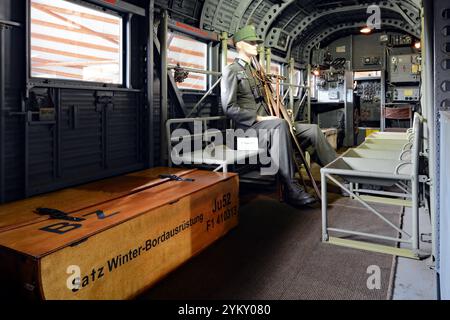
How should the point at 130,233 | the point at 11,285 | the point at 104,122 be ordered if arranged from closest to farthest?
1. the point at 11,285
2. the point at 130,233
3. the point at 104,122

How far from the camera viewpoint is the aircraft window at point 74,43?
2.92 meters

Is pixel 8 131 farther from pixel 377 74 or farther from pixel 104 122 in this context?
pixel 377 74

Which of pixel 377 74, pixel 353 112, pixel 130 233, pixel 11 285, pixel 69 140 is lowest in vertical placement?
pixel 11 285

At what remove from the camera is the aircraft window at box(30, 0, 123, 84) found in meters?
2.92

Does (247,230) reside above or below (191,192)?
below

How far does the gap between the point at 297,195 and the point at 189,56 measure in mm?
2225

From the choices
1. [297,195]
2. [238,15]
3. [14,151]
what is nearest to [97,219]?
[14,151]

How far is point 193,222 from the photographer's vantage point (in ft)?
9.02

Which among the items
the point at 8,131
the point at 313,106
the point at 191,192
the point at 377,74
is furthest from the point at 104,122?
the point at 377,74

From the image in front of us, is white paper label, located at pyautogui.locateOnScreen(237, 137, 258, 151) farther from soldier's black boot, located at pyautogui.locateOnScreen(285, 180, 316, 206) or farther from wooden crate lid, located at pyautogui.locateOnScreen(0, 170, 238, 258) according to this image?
wooden crate lid, located at pyautogui.locateOnScreen(0, 170, 238, 258)

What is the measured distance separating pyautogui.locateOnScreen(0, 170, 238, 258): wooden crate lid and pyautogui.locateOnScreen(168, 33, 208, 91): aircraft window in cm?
198

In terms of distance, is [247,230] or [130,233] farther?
[247,230]

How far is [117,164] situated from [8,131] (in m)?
1.13

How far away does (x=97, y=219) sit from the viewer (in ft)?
6.83
